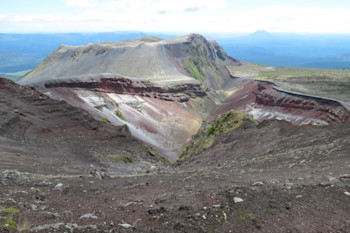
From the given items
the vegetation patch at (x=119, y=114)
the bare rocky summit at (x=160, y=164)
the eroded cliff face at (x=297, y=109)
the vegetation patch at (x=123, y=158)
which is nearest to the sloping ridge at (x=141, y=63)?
the bare rocky summit at (x=160, y=164)

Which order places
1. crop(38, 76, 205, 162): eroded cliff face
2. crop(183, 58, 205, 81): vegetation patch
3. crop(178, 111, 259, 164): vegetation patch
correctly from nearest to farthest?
crop(178, 111, 259, 164): vegetation patch < crop(38, 76, 205, 162): eroded cliff face < crop(183, 58, 205, 81): vegetation patch

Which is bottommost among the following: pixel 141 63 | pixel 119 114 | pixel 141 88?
pixel 119 114

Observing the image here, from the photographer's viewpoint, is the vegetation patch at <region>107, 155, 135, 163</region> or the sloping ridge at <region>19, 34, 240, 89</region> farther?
the sloping ridge at <region>19, 34, 240, 89</region>

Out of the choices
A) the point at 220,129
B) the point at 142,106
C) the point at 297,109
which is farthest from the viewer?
the point at 142,106

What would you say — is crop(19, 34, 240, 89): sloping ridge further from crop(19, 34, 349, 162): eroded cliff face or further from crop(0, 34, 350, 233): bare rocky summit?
crop(0, 34, 350, 233): bare rocky summit

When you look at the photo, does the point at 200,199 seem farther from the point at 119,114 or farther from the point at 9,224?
the point at 119,114

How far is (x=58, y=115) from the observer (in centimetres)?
Result: 3356

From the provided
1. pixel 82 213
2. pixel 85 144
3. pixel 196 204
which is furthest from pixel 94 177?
pixel 85 144

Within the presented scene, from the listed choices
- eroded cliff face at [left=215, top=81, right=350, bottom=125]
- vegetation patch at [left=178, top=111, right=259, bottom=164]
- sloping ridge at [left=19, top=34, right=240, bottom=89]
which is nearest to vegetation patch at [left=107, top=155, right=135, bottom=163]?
vegetation patch at [left=178, top=111, right=259, bottom=164]

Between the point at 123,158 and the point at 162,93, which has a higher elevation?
the point at 123,158

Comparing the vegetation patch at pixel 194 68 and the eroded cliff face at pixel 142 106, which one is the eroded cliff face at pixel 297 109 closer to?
the eroded cliff face at pixel 142 106

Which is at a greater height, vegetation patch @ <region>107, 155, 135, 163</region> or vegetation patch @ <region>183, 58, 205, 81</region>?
vegetation patch @ <region>183, 58, 205, 81</region>

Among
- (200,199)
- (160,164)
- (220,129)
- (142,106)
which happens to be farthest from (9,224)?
(142,106)

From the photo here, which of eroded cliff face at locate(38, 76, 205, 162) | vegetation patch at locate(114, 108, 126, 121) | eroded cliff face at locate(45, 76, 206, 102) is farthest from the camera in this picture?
eroded cliff face at locate(45, 76, 206, 102)
